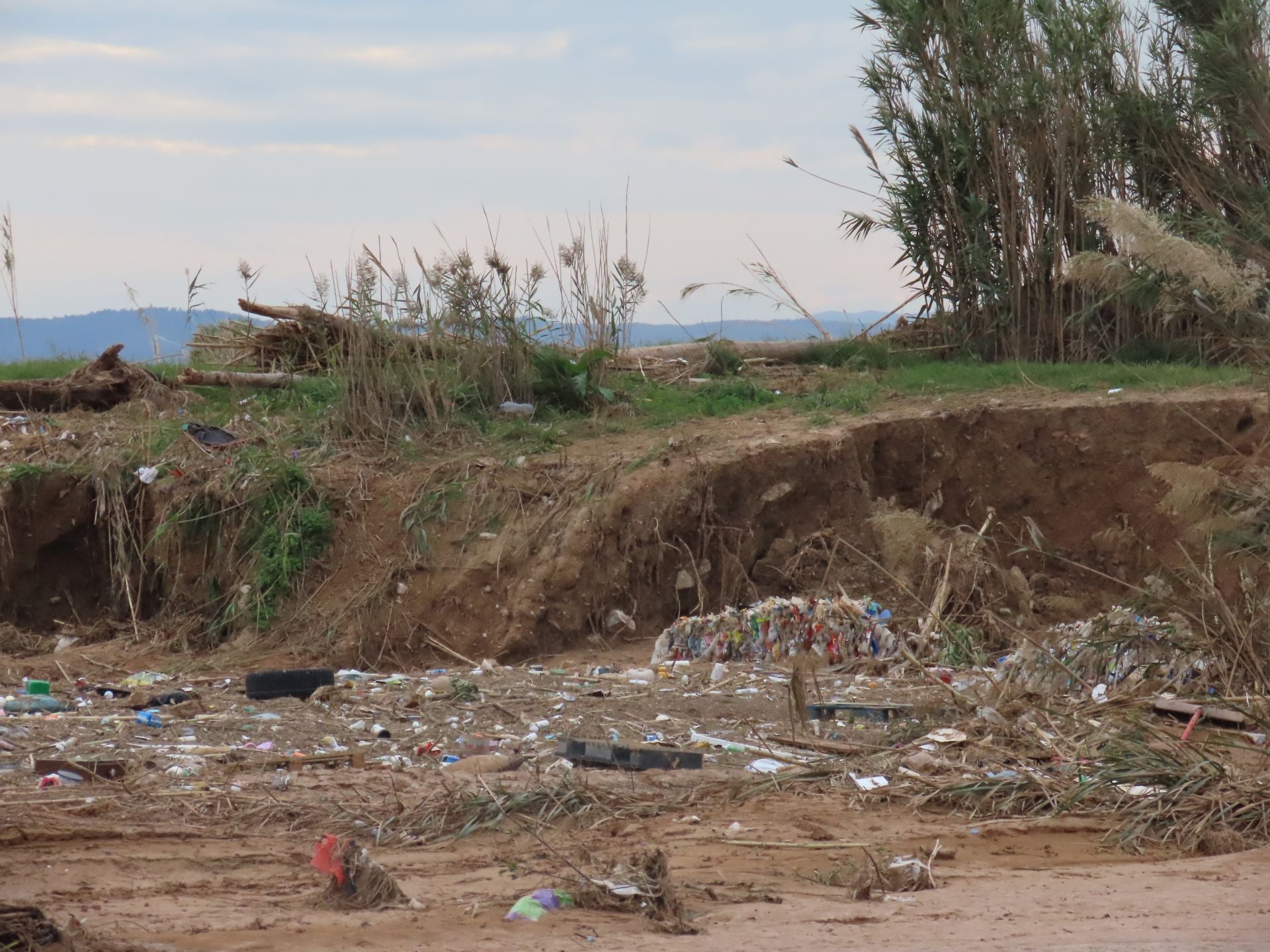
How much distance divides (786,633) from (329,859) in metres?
4.05

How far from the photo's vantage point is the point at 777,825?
4258mm

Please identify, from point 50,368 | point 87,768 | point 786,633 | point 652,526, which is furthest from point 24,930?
point 50,368

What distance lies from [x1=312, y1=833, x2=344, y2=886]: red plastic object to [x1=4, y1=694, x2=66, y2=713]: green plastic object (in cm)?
278

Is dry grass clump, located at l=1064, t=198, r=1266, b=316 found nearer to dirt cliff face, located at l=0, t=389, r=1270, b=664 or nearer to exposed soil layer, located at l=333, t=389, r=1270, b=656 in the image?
exposed soil layer, located at l=333, t=389, r=1270, b=656

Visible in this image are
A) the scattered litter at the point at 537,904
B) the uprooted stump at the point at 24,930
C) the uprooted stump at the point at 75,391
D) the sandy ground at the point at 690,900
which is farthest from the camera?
the uprooted stump at the point at 75,391

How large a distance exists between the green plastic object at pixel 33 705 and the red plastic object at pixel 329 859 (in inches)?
109

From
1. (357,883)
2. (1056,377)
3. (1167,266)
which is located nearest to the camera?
(357,883)

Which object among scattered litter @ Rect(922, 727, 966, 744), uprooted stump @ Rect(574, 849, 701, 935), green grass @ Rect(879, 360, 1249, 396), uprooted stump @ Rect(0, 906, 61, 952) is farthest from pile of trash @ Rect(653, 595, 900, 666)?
uprooted stump @ Rect(0, 906, 61, 952)

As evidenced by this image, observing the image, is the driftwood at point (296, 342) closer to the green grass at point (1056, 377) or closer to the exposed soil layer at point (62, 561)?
the exposed soil layer at point (62, 561)

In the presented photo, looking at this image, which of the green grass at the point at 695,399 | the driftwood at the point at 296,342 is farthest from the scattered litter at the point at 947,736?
the driftwood at the point at 296,342

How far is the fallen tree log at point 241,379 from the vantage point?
9.35 metres

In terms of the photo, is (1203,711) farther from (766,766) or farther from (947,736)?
(766,766)

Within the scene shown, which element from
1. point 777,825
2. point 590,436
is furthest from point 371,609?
point 777,825

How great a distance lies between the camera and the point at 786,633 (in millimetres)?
7152
